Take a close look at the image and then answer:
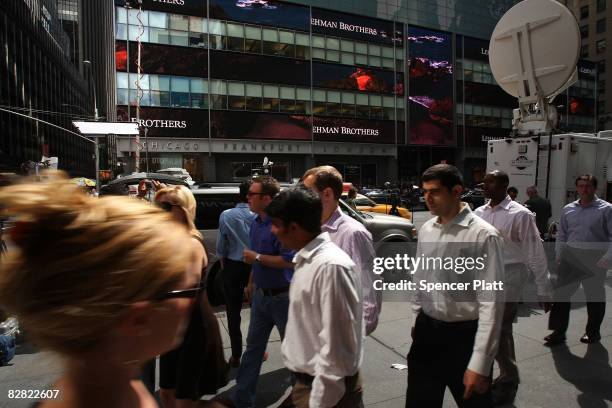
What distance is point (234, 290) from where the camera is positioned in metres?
4.52

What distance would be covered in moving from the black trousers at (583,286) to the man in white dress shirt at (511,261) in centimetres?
93

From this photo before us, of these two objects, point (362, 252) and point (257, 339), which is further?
point (257, 339)

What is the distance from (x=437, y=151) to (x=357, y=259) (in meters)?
42.7

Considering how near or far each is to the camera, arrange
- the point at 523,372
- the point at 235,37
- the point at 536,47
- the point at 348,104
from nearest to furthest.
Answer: the point at 523,372, the point at 536,47, the point at 235,37, the point at 348,104

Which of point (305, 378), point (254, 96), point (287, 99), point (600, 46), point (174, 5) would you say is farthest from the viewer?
point (600, 46)

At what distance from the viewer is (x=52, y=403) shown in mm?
928

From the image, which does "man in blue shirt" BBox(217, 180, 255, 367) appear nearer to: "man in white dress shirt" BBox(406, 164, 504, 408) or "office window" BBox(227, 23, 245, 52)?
"man in white dress shirt" BBox(406, 164, 504, 408)

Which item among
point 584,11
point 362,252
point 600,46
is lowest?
point 362,252

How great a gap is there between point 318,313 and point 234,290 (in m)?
2.73

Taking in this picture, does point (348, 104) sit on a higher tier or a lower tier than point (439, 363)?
higher

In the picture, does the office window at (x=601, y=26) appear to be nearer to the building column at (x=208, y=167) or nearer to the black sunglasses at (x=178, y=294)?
the building column at (x=208, y=167)

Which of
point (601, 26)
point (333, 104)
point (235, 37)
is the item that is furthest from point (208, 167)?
point (601, 26)

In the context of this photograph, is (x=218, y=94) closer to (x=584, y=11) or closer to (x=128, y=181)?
(x=128, y=181)

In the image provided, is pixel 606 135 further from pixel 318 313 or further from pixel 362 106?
pixel 362 106
